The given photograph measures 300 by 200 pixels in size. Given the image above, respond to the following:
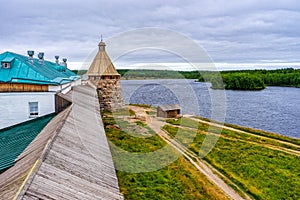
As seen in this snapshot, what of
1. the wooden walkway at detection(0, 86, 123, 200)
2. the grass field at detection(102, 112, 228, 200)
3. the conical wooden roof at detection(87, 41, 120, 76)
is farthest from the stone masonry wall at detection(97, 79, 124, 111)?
the wooden walkway at detection(0, 86, 123, 200)

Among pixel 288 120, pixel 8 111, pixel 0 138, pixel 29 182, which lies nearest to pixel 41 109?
pixel 8 111

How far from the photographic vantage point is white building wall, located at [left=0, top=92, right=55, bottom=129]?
1492cm

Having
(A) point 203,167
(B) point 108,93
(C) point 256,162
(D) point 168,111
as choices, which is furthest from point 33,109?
(D) point 168,111

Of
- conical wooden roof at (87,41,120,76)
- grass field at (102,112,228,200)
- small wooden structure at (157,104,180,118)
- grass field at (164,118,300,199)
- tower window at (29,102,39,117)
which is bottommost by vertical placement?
grass field at (164,118,300,199)

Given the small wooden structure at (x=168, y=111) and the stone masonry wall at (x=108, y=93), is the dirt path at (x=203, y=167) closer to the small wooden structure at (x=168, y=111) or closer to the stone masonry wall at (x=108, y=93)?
the small wooden structure at (x=168, y=111)

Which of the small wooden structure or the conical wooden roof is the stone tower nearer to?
the conical wooden roof

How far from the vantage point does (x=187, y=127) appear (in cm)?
2720

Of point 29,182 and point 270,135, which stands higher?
point 29,182

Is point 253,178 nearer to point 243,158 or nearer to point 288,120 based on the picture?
point 243,158

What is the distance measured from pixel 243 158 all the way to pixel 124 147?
6.57 meters

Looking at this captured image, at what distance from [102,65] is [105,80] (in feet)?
5.09

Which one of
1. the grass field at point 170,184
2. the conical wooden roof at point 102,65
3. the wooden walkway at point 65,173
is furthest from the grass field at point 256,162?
the conical wooden roof at point 102,65

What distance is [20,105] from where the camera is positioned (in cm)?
1523

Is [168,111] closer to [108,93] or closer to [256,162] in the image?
[108,93]
